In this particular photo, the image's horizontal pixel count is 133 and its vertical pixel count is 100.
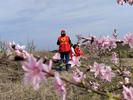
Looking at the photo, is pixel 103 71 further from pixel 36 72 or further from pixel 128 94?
pixel 36 72

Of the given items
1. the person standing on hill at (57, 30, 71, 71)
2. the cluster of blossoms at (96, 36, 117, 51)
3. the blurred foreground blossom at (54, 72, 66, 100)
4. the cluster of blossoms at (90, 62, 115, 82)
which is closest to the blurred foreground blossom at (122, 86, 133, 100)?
the blurred foreground blossom at (54, 72, 66, 100)

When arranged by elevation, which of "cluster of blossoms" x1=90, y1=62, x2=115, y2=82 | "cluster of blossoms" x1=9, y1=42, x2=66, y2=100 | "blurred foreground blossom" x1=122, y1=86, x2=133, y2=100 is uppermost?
"cluster of blossoms" x1=9, y1=42, x2=66, y2=100

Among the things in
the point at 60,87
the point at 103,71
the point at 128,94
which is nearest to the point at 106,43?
the point at 103,71

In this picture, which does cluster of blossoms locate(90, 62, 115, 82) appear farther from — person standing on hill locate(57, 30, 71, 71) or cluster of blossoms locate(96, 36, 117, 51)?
person standing on hill locate(57, 30, 71, 71)

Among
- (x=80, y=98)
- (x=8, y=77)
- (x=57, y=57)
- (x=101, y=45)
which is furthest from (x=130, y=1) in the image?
(x=8, y=77)

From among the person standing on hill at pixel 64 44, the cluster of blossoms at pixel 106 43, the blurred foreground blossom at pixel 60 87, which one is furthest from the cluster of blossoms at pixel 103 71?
the person standing on hill at pixel 64 44

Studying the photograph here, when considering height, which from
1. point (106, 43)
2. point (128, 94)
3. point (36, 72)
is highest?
point (106, 43)

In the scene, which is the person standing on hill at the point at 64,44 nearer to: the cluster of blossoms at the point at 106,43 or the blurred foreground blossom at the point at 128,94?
the cluster of blossoms at the point at 106,43

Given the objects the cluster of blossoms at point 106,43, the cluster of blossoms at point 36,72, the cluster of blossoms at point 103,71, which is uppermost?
the cluster of blossoms at point 106,43

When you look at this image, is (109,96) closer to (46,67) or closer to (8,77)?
(46,67)

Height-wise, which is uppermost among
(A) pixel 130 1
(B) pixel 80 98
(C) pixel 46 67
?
(A) pixel 130 1

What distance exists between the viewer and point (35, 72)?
2.14 metres

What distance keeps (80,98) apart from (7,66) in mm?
7773

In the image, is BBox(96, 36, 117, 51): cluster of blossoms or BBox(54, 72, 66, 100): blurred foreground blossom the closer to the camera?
BBox(54, 72, 66, 100): blurred foreground blossom
